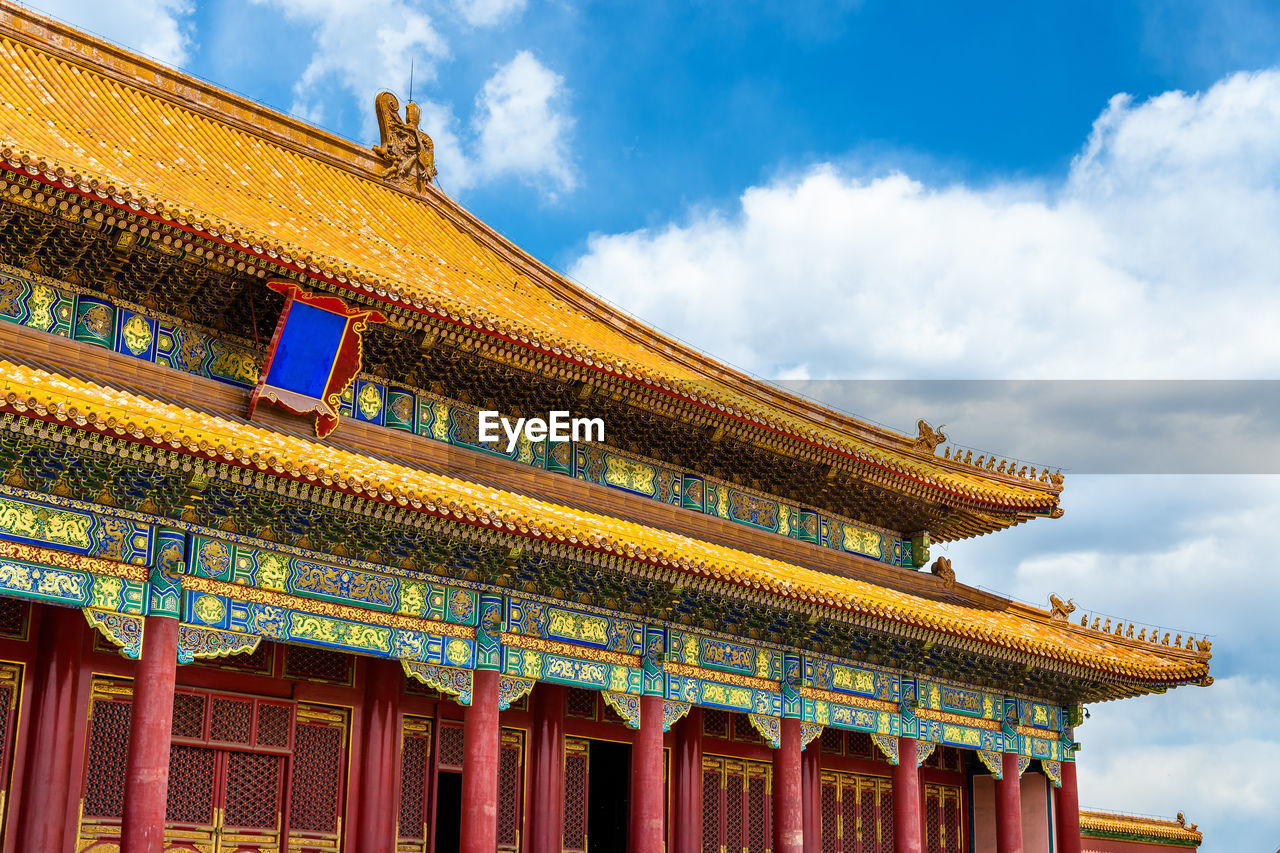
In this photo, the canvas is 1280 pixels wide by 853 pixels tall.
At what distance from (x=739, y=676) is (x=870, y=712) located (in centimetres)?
238

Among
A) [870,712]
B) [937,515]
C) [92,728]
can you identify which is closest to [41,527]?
[92,728]

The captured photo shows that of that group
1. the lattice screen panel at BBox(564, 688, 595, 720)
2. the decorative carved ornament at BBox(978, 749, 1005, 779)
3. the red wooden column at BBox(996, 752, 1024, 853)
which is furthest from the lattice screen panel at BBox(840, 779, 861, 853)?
the lattice screen panel at BBox(564, 688, 595, 720)

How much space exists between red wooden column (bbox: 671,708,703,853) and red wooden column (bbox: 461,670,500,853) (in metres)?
3.80

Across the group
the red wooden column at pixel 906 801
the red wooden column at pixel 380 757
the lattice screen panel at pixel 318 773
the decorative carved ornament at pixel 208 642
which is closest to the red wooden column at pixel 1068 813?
the red wooden column at pixel 906 801

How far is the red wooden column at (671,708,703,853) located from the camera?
16.1 meters

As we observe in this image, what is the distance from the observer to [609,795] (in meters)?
16.1

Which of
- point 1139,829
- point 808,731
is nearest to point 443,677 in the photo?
point 808,731

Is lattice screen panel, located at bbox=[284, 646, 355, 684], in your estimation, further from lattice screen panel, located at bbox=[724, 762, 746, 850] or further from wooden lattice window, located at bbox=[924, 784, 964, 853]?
wooden lattice window, located at bbox=[924, 784, 964, 853]

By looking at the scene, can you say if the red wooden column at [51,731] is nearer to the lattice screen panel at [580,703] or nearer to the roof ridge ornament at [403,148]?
the lattice screen panel at [580,703]

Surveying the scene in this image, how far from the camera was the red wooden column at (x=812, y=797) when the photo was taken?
17.7 metres

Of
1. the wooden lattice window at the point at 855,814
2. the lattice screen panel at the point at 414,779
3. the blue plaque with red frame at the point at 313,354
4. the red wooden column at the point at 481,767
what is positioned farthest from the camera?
the wooden lattice window at the point at 855,814

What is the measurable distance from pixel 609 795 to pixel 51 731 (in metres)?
6.78

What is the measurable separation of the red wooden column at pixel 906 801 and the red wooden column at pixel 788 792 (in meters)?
1.73

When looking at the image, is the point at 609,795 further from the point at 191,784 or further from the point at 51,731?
the point at 51,731
